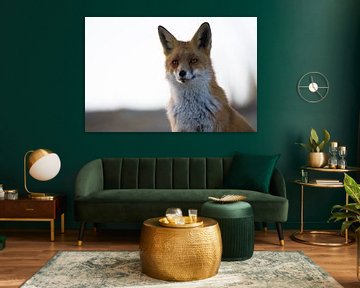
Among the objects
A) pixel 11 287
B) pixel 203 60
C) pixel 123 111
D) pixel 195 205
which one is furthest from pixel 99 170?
pixel 11 287

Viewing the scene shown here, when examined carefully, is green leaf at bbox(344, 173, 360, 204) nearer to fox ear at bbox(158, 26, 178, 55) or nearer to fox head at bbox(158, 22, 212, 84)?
fox head at bbox(158, 22, 212, 84)

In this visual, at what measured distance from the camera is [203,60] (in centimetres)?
510

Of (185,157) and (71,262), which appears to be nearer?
(71,262)

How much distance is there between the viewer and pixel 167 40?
16.7ft

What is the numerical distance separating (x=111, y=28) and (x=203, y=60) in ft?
3.38

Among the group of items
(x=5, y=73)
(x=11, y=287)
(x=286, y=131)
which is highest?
(x=5, y=73)

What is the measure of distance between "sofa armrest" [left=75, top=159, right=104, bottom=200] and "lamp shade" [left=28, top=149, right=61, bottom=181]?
0.29 meters

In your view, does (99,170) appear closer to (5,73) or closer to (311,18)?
(5,73)

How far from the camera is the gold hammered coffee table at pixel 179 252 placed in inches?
122

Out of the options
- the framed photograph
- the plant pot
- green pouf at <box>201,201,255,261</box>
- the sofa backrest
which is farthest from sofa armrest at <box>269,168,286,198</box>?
green pouf at <box>201,201,255,261</box>

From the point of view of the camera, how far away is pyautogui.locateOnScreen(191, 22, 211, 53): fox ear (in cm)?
509

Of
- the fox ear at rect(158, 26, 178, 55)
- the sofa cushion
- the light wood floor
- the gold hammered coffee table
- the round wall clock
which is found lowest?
the light wood floor

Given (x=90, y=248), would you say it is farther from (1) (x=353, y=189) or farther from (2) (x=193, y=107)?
(1) (x=353, y=189)

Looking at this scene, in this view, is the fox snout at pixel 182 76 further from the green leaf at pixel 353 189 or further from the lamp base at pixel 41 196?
the green leaf at pixel 353 189
